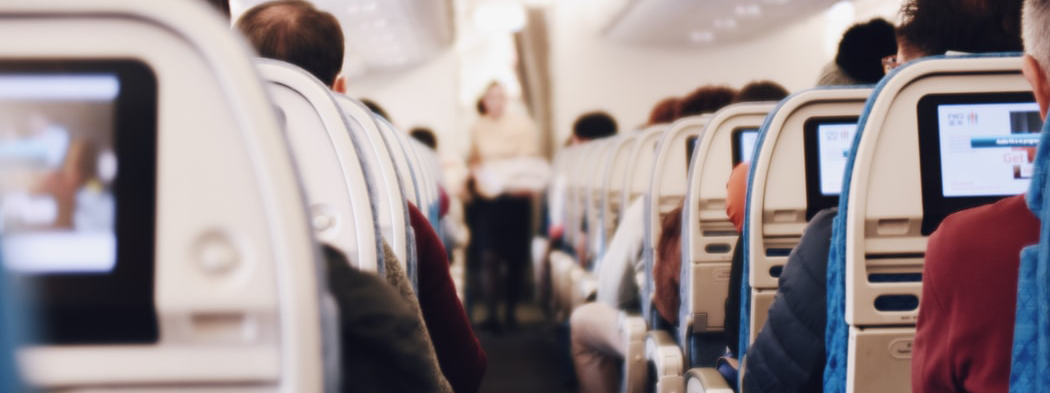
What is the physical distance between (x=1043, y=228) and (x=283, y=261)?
2.39 ft

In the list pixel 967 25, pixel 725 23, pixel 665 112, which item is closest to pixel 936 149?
pixel 967 25

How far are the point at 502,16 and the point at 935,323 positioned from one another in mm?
11080

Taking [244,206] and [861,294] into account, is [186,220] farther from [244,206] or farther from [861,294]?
[861,294]

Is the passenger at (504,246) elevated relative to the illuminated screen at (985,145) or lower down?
lower down

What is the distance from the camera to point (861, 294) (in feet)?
5.78

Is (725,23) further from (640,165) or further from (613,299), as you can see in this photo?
(613,299)

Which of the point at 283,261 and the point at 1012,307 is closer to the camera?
the point at 283,261

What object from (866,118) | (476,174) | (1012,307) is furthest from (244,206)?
(476,174)

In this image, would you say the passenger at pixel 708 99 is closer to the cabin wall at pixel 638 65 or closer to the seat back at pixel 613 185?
the seat back at pixel 613 185

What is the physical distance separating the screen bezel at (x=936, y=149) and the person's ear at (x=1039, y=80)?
1.55 ft

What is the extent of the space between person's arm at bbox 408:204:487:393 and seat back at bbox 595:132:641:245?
10.9 ft

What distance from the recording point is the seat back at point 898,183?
1.73 m

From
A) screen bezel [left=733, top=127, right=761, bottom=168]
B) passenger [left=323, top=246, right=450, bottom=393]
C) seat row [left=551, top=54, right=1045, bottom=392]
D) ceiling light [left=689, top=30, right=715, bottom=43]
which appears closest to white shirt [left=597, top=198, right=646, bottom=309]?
seat row [left=551, top=54, right=1045, bottom=392]

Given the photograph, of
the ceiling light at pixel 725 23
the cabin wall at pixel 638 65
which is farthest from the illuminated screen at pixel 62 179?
the cabin wall at pixel 638 65
